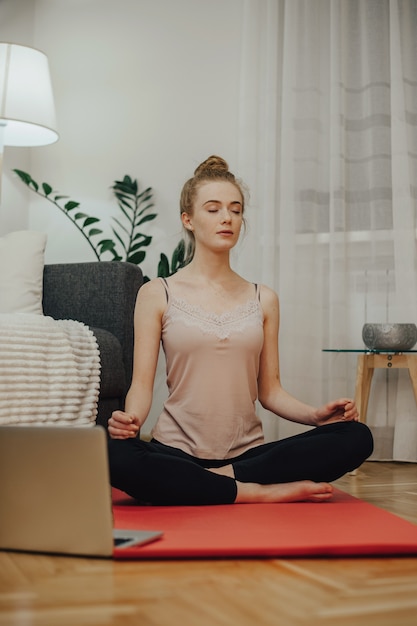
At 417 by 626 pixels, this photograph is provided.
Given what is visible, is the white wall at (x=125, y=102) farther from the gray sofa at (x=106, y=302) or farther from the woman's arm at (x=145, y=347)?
the woman's arm at (x=145, y=347)

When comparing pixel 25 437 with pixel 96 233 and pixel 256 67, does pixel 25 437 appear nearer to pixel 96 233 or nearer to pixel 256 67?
pixel 96 233

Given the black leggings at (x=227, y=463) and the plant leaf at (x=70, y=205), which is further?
the plant leaf at (x=70, y=205)

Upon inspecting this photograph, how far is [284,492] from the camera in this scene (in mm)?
1642

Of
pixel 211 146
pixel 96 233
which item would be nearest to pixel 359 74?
pixel 211 146

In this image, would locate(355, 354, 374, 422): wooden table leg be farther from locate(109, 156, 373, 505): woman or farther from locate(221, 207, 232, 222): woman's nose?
locate(221, 207, 232, 222): woman's nose

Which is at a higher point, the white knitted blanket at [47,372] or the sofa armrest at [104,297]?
the sofa armrest at [104,297]

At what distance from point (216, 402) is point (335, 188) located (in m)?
1.41

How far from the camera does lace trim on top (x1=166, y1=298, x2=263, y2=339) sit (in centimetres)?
182

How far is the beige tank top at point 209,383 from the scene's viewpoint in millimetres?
1775

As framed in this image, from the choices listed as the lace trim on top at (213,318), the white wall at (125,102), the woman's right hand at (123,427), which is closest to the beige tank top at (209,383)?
the lace trim on top at (213,318)

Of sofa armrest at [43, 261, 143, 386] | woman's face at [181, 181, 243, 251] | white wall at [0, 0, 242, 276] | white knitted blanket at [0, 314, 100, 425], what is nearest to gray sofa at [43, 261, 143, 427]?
sofa armrest at [43, 261, 143, 386]

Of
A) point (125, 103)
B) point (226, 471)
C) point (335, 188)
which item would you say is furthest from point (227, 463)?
point (125, 103)

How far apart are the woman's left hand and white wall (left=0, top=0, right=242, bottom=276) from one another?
5.70 feet

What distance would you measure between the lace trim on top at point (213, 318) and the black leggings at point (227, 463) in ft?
0.95
